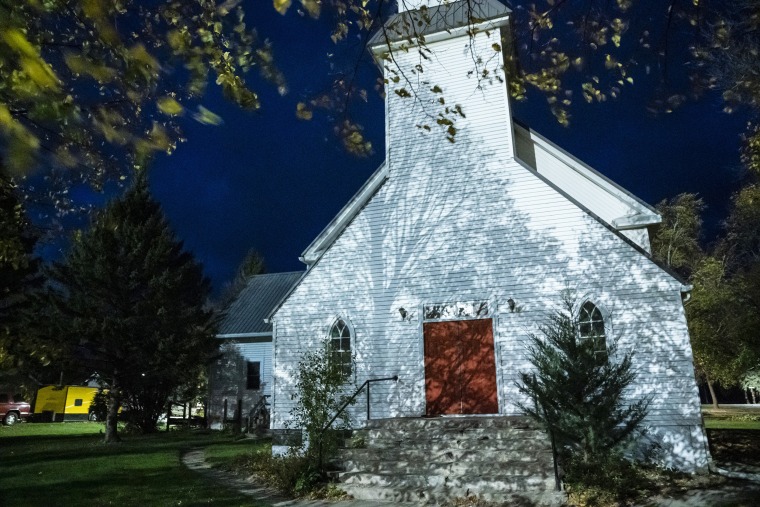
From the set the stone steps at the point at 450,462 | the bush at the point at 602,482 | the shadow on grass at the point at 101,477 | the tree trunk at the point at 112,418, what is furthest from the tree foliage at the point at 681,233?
the tree trunk at the point at 112,418

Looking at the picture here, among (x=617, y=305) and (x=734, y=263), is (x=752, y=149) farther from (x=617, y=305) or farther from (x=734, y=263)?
(x=734, y=263)

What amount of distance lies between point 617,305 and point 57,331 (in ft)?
62.8

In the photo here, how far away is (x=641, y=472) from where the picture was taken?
33.4 ft

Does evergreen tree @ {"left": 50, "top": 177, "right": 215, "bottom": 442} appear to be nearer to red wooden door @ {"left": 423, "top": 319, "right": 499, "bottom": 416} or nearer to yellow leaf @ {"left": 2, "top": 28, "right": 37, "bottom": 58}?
red wooden door @ {"left": 423, "top": 319, "right": 499, "bottom": 416}

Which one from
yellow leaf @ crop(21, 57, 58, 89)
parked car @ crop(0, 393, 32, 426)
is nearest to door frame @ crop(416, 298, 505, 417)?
yellow leaf @ crop(21, 57, 58, 89)

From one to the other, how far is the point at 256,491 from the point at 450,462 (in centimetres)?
382

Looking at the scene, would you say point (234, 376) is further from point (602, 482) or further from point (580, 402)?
point (602, 482)

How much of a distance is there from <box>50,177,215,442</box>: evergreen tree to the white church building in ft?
33.4

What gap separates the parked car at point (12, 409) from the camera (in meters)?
31.1

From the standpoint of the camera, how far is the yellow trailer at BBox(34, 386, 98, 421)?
111 feet

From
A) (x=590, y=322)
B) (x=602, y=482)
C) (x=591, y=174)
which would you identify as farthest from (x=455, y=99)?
(x=602, y=482)

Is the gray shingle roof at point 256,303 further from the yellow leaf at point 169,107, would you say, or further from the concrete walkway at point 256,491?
the yellow leaf at point 169,107

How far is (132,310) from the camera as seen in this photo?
72.4ft

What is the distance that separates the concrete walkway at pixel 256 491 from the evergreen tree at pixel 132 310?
796 centimetres
